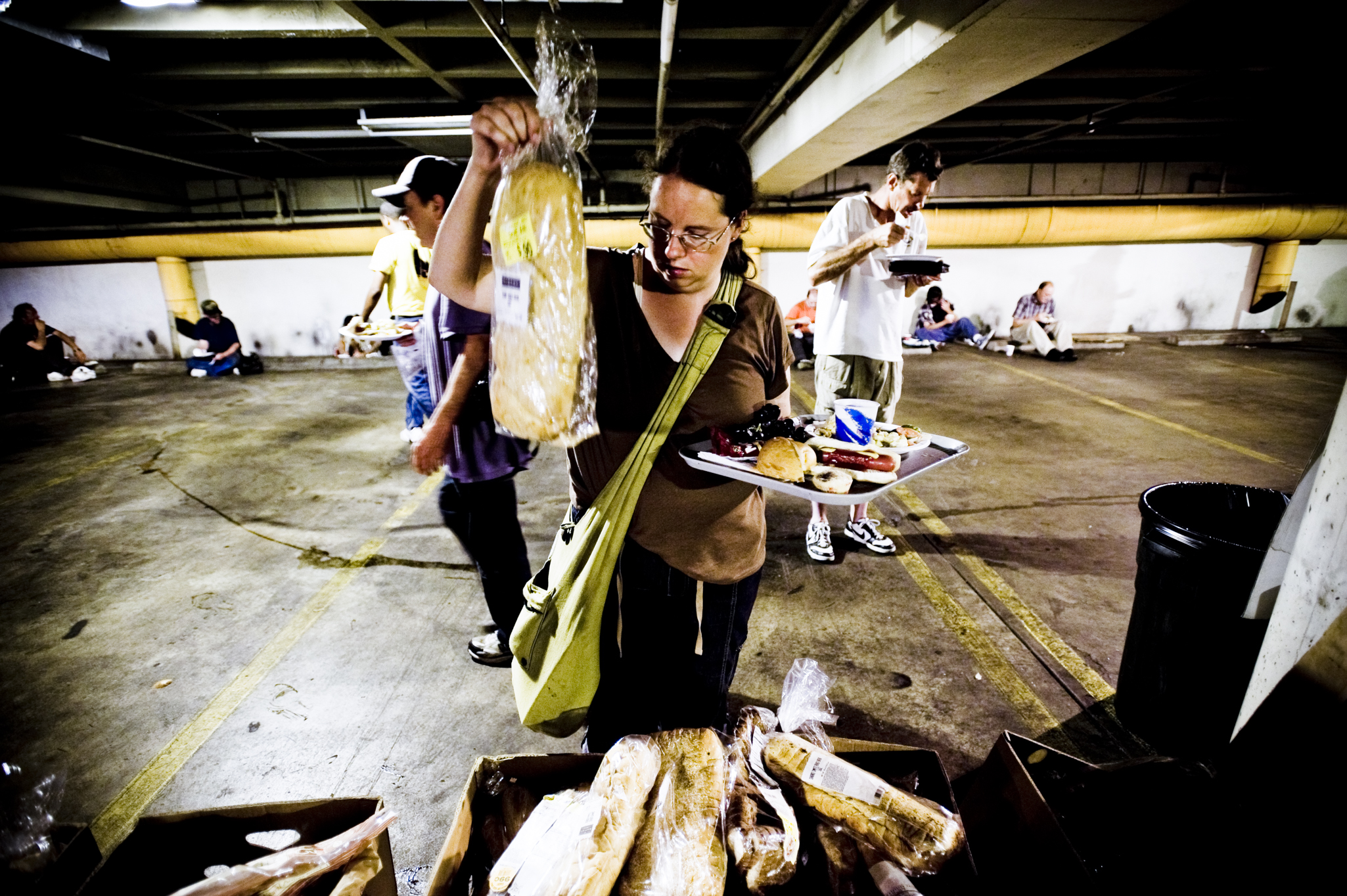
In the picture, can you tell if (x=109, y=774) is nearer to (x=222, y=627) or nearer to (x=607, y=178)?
(x=222, y=627)

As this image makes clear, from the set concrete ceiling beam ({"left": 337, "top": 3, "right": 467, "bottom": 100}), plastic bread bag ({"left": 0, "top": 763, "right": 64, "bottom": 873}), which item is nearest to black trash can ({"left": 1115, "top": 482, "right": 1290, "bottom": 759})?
plastic bread bag ({"left": 0, "top": 763, "right": 64, "bottom": 873})

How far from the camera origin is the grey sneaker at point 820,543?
3.47 metres

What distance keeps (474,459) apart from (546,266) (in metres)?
1.40

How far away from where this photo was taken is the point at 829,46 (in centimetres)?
452

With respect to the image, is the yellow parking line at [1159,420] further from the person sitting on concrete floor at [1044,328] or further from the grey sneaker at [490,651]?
the grey sneaker at [490,651]

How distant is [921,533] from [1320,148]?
1282 cm

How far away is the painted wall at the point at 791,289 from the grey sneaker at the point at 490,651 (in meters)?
9.82

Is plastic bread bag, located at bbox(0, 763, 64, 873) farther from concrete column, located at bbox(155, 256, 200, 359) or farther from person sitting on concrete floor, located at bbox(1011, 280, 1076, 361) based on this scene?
concrete column, located at bbox(155, 256, 200, 359)

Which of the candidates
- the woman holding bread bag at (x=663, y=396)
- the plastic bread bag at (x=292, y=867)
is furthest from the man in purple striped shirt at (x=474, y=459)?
the plastic bread bag at (x=292, y=867)

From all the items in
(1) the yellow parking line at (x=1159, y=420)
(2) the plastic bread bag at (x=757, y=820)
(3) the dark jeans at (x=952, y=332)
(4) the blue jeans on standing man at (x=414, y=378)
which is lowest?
(1) the yellow parking line at (x=1159, y=420)

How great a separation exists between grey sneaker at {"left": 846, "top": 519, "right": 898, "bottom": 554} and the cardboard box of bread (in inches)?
92.4

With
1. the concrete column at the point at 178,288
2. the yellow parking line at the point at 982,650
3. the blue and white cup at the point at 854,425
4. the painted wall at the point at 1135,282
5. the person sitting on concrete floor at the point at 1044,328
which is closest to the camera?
the blue and white cup at the point at 854,425

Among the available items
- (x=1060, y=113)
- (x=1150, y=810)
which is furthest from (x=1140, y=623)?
(x=1060, y=113)

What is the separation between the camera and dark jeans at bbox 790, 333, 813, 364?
9.61 meters
